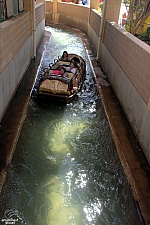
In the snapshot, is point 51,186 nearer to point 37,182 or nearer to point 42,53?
point 37,182

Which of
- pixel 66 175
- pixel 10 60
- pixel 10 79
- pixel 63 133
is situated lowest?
pixel 66 175

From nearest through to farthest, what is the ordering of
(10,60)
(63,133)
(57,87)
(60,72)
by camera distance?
(63,133) < (10,60) < (57,87) < (60,72)

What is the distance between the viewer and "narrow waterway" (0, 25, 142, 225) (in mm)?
4035

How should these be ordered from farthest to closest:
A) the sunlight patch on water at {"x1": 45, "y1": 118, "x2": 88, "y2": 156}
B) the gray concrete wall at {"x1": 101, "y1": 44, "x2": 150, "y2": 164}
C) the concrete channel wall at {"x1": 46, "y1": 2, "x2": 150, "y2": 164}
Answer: the sunlight patch on water at {"x1": 45, "y1": 118, "x2": 88, "y2": 156} → the concrete channel wall at {"x1": 46, "y1": 2, "x2": 150, "y2": 164} → the gray concrete wall at {"x1": 101, "y1": 44, "x2": 150, "y2": 164}

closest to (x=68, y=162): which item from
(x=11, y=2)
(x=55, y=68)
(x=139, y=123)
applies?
(x=139, y=123)

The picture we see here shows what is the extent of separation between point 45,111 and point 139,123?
2.97 meters

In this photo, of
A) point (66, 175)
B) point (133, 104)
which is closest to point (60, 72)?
point (133, 104)

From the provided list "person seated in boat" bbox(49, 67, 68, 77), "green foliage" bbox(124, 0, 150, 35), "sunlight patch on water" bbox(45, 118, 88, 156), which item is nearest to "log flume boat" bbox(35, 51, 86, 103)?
"person seated in boat" bbox(49, 67, 68, 77)

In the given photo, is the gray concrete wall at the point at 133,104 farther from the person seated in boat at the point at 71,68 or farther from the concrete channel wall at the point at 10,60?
the concrete channel wall at the point at 10,60

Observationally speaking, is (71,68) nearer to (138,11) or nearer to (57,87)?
(57,87)

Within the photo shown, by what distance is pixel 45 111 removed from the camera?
7.28 metres

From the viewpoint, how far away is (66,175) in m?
4.88

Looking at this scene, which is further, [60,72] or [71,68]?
[71,68]

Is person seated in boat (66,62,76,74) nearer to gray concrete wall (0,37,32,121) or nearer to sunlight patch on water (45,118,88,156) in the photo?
gray concrete wall (0,37,32,121)
